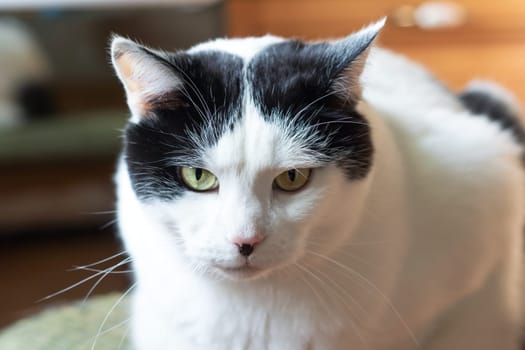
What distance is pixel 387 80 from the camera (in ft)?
4.11

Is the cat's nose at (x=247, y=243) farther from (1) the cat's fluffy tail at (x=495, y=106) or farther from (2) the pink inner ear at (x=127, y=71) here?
(1) the cat's fluffy tail at (x=495, y=106)

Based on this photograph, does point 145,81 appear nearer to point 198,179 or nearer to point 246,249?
point 198,179

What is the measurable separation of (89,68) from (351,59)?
5.57 feet

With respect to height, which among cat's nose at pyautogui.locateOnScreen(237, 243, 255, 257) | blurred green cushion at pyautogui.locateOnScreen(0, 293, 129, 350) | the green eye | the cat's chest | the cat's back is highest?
the cat's back

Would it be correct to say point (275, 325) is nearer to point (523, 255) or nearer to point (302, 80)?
point (302, 80)

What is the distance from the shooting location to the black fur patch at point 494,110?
132 cm

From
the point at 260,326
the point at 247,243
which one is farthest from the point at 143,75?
the point at 260,326

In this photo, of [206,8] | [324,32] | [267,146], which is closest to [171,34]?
[206,8]

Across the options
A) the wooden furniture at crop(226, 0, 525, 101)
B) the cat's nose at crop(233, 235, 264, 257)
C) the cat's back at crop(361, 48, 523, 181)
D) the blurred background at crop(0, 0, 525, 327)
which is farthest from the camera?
the wooden furniture at crop(226, 0, 525, 101)

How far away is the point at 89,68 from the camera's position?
91.8 inches

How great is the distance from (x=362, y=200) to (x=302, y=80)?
196 mm

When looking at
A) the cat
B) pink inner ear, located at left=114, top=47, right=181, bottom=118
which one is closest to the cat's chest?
the cat

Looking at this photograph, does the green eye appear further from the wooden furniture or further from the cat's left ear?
the wooden furniture

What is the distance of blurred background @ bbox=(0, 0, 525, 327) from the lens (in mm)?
2238
